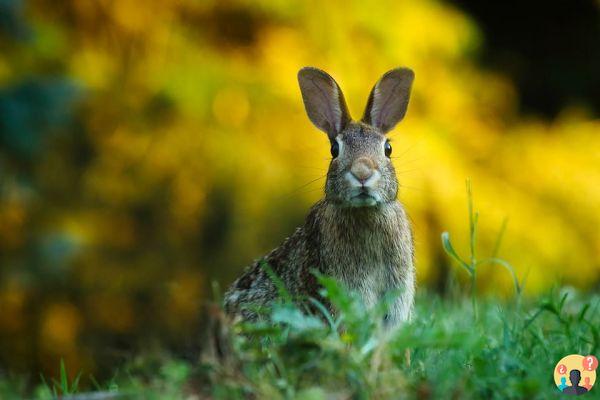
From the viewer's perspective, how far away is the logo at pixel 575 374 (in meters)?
2.19

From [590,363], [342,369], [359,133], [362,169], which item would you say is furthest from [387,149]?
[342,369]

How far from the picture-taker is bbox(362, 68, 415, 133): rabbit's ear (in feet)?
12.5

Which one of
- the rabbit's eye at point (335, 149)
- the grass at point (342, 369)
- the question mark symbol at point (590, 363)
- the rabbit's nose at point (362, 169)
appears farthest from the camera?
the rabbit's eye at point (335, 149)

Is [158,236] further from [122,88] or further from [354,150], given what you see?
[354,150]

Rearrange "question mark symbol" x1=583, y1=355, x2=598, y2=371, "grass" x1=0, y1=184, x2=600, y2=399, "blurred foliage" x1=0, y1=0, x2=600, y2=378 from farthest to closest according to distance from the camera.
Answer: "blurred foliage" x1=0, y1=0, x2=600, y2=378 < "question mark symbol" x1=583, y1=355, x2=598, y2=371 < "grass" x1=0, y1=184, x2=600, y2=399

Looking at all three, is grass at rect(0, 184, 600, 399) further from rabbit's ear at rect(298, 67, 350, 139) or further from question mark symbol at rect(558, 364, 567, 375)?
rabbit's ear at rect(298, 67, 350, 139)

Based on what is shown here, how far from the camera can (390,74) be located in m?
3.79

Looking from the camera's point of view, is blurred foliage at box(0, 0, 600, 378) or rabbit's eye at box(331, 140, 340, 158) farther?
blurred foliage at box(0, 0, 600, 378)

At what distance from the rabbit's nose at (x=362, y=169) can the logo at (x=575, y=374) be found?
125 centimetres

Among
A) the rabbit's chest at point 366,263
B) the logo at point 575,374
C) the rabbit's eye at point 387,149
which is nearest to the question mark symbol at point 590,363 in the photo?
the logo at point 575,374

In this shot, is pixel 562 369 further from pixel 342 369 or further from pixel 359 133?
pixel 359 133

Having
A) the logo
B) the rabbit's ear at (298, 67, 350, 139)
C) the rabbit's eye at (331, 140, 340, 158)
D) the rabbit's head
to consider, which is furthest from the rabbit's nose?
the logo

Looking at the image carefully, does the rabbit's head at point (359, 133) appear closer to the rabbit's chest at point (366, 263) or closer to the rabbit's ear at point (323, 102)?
the rabbit's ear at point (323, 102)

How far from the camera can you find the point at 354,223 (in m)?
3.60
